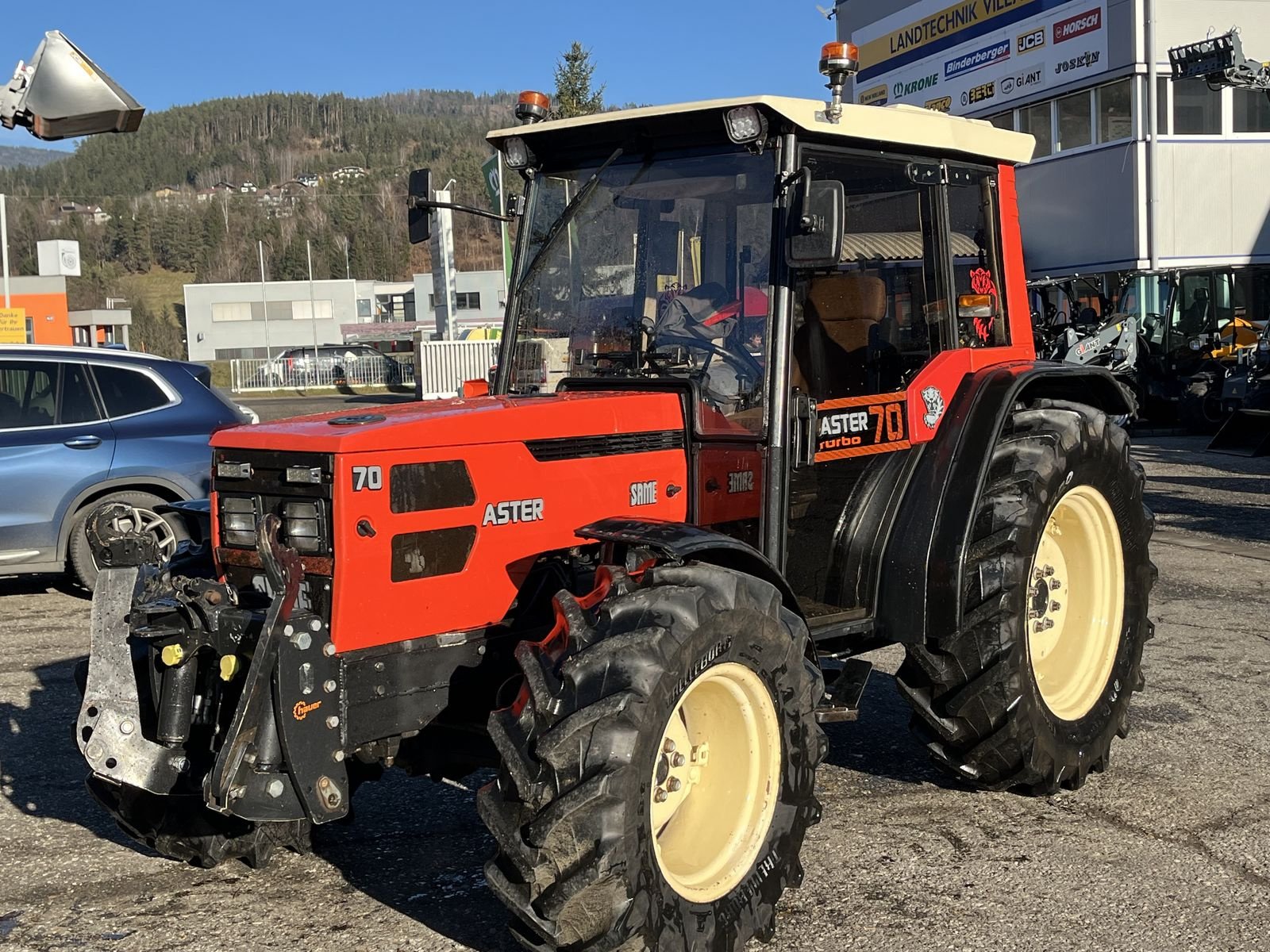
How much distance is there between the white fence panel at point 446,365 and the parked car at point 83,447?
63.0ft

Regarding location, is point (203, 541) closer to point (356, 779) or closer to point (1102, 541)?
point (356, 779)

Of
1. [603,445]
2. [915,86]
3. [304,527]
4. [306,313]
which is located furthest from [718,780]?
[306,313]

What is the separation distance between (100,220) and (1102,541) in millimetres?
→ 145044

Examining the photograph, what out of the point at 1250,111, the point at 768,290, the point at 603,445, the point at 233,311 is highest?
the point at 233,311

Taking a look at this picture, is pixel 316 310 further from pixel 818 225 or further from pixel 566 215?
pixel 818 225

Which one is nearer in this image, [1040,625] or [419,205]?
[419,205]

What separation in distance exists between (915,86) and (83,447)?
27.2m

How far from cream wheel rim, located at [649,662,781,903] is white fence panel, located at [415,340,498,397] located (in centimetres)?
2512

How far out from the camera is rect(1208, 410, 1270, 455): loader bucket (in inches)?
646

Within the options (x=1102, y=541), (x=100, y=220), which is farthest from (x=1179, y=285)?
(x=100, y=220)

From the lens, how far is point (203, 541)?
476cm

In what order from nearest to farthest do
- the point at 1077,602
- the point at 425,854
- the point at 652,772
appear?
the point at 652,772 < the point at 425,854 < the point at 1077,602

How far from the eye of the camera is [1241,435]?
16719 millimetres

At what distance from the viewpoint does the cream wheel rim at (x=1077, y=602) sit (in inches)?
210
